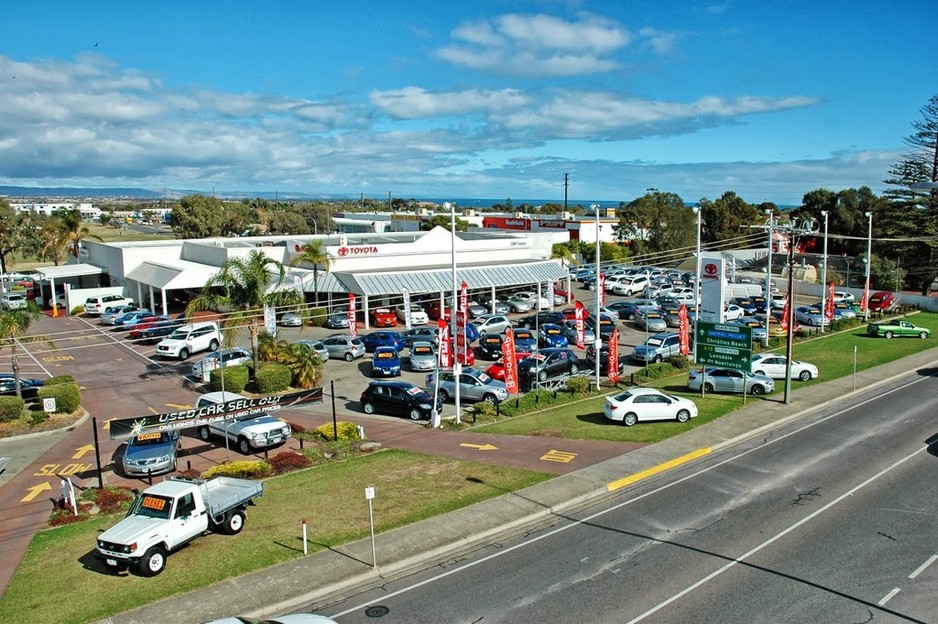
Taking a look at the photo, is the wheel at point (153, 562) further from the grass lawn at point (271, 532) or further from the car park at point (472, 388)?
the car park at point (472, 388)

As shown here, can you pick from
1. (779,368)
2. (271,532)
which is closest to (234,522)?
(271,532)

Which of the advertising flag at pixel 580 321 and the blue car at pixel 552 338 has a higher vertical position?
the advertising flag at pixel 580 321

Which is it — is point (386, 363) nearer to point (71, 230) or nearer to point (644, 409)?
point (644, 409)

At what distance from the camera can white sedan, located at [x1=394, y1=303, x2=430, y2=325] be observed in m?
53.1

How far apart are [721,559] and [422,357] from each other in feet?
85.2

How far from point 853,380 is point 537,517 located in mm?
24064

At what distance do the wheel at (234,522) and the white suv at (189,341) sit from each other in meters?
25.9

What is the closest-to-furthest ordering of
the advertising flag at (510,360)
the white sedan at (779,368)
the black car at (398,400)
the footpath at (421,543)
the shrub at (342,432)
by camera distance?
the footpath at (421,543) < the shrub at (342,432) < the black car at (398,400) < the advertising flag at (510,360) < the white sedan at (779,368)

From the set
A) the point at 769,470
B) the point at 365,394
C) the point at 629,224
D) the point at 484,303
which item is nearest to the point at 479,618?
the point at 769,470

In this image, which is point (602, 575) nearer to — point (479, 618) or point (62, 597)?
point (479, 618)

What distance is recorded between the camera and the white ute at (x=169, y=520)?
50.5ft

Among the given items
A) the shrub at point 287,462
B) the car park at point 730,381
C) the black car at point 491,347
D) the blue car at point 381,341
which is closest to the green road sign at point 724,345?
the car park at point 730,381

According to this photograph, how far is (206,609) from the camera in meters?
14.0

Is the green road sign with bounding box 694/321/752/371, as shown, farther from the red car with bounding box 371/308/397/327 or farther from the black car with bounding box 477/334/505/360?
the red car with bounding box 371/308/397/327
